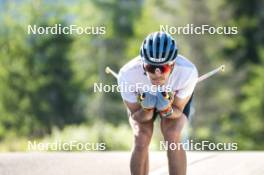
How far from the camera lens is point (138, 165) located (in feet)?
19.1

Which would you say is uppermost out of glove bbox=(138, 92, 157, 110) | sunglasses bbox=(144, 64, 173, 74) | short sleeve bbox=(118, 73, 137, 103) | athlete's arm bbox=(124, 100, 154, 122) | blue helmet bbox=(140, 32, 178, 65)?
blue helmet bbox=(140, 32, 178, 65)

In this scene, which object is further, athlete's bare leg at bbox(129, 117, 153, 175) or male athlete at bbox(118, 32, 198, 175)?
athlete's bare leg at bbox(129, 117, 153, 175)

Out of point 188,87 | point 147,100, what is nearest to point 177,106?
point 188,87

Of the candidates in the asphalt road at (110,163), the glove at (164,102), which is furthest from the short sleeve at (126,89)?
the asphalt road at (110,163)

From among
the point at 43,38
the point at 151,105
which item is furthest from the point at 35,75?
the point at 151,105

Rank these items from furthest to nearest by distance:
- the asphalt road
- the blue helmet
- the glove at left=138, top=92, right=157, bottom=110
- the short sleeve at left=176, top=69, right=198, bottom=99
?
1. the asphalt road
2. the short sleeve at left=176, top=69, right=198, bottom=99
3. the glove at left=138, top=92, right=157, bottom=110
4. the blue helmet

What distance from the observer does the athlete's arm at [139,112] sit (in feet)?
19.0

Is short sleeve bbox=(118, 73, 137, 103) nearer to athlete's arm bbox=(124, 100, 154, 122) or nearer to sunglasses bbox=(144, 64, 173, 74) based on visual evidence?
athlete's arm bbox=(124, 100, 154, 122)

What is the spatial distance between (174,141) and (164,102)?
30 cm

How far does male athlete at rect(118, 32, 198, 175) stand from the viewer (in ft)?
18.2

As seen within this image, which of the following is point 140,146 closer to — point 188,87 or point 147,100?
point 147,100

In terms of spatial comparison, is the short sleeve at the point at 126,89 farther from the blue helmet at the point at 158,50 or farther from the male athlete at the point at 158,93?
the blue helmet at the point at 158,50

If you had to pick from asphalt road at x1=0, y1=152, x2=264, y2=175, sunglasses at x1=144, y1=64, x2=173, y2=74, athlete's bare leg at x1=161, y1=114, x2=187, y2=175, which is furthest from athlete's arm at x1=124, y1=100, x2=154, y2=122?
asphalt road at x1=0, y1=152, x2=264, y2=175

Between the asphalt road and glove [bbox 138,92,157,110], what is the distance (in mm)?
2159
